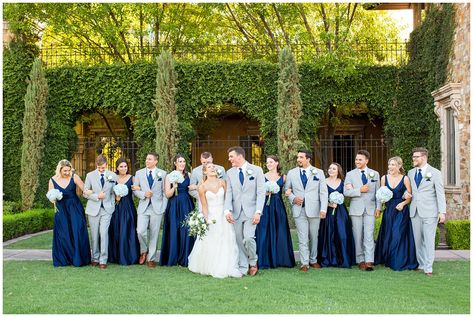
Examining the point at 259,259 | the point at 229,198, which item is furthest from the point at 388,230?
the point at 229,198

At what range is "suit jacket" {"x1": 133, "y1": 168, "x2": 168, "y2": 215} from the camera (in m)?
9.55

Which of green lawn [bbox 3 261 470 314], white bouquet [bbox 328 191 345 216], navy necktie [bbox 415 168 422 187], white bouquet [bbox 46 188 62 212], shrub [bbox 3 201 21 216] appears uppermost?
navy necktie [bbox 415 168 422 187]

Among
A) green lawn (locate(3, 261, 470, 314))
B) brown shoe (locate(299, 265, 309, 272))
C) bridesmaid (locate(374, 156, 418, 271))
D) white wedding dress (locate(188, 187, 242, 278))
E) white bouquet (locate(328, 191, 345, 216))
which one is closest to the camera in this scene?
A: green lawn (locate(3, 261, 470, 314))

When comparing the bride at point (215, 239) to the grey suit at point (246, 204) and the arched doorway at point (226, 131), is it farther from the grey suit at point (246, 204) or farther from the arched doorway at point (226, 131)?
the arched doorway at point (226, 131)

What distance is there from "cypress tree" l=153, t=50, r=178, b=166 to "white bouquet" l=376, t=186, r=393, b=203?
8.44 meters

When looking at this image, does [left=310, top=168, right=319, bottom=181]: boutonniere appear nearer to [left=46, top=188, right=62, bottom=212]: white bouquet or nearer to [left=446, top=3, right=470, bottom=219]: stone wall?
[left=46, top=188, right=62, bottom=212]: white bouquet

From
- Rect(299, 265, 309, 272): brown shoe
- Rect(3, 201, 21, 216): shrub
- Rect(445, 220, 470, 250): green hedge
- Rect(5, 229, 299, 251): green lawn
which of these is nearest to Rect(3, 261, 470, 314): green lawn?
Rect(299, 265, 309, 272): brown shoe

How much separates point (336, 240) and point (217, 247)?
2.12 metres

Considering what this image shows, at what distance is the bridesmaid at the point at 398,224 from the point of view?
9.23m

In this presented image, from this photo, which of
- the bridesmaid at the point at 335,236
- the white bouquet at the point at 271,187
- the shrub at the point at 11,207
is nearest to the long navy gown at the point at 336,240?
the bridesmaid at the point at 335,236

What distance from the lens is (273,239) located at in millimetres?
9453

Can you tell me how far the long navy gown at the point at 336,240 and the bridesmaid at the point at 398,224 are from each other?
1.90 feet

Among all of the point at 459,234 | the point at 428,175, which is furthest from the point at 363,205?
the point at 459,234

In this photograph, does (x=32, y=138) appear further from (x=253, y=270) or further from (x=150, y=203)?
(x=253, y=270)
